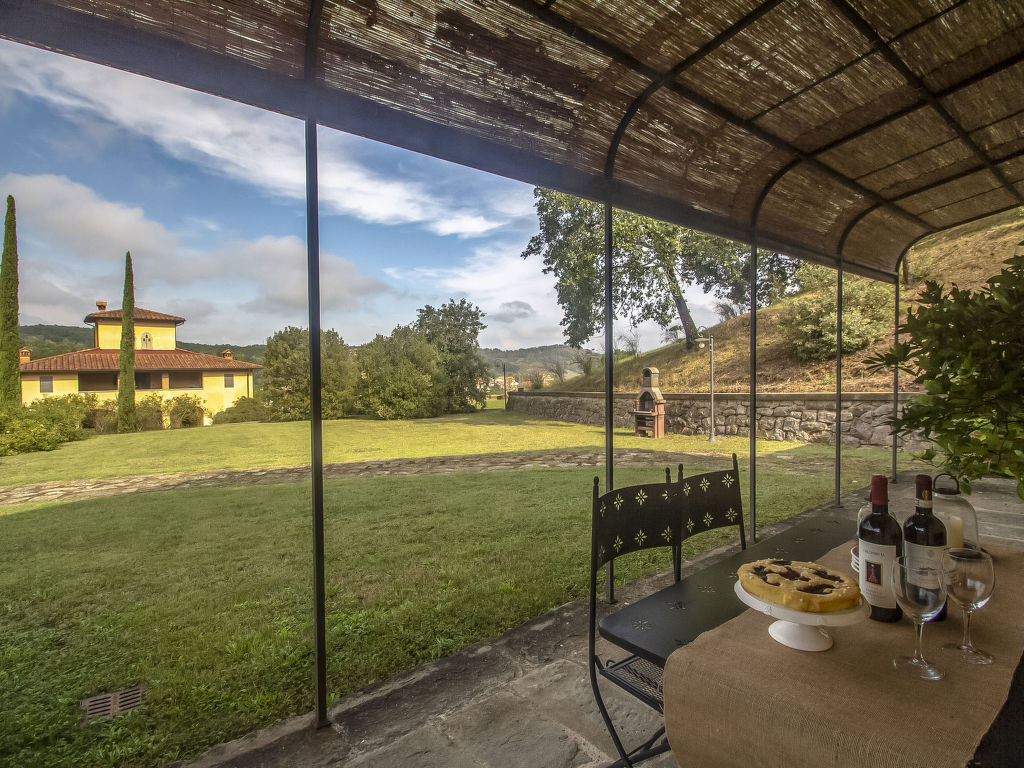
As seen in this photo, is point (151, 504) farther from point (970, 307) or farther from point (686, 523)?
point (970, 307)

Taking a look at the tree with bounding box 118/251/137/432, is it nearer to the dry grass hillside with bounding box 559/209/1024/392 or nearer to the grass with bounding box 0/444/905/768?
the grass with bounding box 0/444/905/768

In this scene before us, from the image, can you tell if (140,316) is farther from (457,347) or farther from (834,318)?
(834,318)

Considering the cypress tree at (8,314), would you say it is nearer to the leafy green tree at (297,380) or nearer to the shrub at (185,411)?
the shrub at (185,411)

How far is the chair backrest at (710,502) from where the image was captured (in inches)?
72.4

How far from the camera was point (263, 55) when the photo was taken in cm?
146

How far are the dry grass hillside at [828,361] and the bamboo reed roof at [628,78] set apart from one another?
7.51 meters

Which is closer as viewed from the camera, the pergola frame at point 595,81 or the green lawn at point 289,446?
the pergola frame at point 595,81

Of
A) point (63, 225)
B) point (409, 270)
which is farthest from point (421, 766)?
point (409, 270)

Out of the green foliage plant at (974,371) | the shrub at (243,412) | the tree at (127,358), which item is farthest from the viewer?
the shrub at (243,412)

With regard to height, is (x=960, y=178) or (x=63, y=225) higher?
(x=63, y=225)

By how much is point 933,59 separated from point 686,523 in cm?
230

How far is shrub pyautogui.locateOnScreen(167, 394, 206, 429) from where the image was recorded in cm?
1750

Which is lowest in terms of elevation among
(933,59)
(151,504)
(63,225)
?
(151,504)

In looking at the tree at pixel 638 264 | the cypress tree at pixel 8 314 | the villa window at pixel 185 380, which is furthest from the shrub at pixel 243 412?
the tree at pixel 638 264
